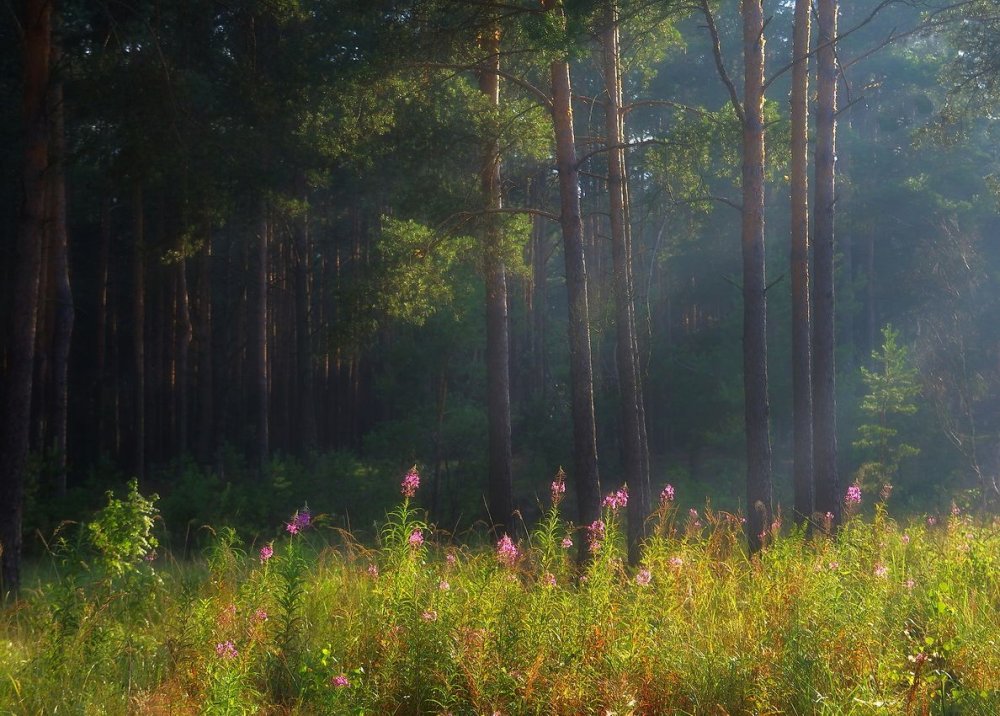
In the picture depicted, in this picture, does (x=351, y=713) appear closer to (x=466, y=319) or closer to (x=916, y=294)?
(x=466, y=319)

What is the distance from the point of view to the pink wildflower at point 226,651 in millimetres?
5492

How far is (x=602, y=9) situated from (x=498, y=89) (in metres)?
6.46

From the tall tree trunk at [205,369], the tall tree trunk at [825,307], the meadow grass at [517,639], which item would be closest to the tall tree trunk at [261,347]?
the tall tree trunk at [205,369]

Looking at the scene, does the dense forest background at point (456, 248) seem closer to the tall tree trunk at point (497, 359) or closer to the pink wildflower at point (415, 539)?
the tall tree trunk at point (497, 359)

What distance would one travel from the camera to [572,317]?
13938mm

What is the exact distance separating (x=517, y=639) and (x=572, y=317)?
28.5 feet

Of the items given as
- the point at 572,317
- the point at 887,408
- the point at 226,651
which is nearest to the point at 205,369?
the point at 572,317

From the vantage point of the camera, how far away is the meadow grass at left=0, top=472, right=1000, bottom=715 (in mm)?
5223

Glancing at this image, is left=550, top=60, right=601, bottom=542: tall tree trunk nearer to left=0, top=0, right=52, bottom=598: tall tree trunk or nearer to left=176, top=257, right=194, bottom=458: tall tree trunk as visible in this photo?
left=0, top=0, right=52, bottom=598: tall tree trunk

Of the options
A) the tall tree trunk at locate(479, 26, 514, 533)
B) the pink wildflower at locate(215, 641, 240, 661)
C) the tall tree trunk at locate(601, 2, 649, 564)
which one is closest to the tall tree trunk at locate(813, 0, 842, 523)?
the tall tree trunk at locate(601, 2, 649, 564)

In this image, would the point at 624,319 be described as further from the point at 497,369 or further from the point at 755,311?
the point at 497,369

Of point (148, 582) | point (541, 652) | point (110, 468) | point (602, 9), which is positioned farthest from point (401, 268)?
point (110, 468)

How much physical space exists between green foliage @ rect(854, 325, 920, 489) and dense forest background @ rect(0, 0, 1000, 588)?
14 centimetres

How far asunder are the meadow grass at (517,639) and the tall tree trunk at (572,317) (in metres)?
6.62
